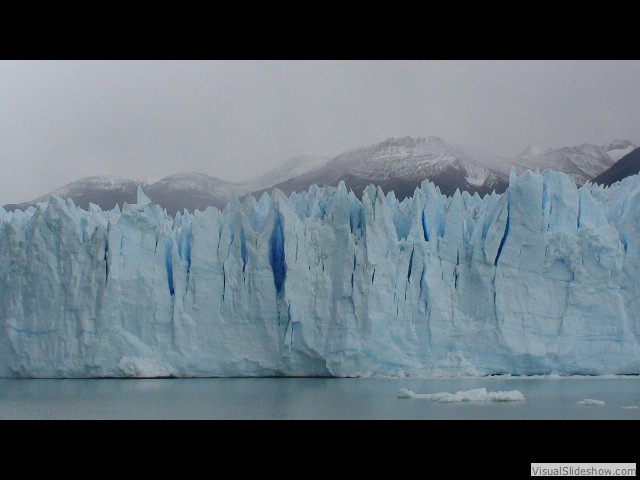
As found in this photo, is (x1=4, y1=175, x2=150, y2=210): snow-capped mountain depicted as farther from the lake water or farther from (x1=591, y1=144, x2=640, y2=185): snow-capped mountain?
(x1=591, y1=144, x2=640, y2=185): snow-capped mountain

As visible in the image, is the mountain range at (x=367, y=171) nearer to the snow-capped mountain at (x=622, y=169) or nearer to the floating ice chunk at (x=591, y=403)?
the snow-capped mountain at (x=622, y=169)

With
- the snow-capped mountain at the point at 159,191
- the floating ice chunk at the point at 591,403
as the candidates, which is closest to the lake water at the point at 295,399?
the floating ice chunk at the point at 591,403

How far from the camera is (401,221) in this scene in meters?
12.4

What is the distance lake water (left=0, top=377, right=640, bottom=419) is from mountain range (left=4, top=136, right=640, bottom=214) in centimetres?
330

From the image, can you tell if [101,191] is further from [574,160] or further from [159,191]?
[574,160]

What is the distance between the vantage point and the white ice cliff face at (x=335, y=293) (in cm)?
1152

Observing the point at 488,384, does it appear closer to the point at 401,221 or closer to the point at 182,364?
the point at 401,221

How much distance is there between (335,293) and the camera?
11578 mm

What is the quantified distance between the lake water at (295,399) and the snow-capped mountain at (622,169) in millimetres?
3671

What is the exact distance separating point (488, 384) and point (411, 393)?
1677 millimetres

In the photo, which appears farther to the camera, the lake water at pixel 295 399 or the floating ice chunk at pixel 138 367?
the floating ice chunk at pixel 138 367

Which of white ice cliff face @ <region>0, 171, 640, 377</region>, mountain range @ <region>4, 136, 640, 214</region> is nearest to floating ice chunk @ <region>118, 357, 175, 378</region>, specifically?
white ice cliff face @ <region>0, 171, 640, 377</region>

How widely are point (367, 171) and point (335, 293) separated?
3.10 m
